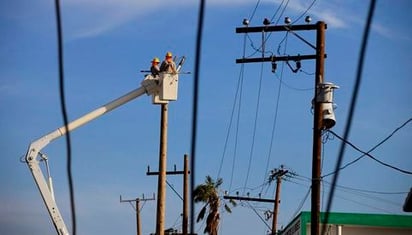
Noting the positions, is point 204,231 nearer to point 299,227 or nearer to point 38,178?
point 299,227

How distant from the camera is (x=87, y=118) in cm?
2908

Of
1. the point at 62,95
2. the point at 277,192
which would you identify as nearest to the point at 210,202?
the point at 277,192

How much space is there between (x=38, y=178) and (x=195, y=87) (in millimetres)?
20209

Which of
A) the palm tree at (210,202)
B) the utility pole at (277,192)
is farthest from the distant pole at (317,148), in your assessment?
the palm tree at (210,202)

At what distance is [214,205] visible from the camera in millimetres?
56312

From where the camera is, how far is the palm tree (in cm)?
5541

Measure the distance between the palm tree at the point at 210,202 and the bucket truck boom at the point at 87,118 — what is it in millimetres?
26021

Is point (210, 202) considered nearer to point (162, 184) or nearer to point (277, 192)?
point (277, 192)

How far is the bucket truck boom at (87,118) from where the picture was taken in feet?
88.5

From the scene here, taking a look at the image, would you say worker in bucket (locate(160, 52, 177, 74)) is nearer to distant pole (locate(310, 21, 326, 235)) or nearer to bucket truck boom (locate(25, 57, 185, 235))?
bucket truck boom (locate(25, 57, 185, 235))

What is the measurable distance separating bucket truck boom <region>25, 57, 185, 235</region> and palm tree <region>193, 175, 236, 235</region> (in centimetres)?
2602

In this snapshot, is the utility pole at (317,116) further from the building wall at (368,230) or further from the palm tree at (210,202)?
the palm tree at (210,202)

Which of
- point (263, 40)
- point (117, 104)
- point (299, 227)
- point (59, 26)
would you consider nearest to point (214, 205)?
point (299, 227)

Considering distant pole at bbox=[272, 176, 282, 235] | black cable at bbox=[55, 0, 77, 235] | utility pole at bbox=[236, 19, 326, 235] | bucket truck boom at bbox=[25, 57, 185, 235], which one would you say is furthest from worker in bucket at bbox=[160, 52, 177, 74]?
distant pole at bbox=[272, 176, 282, 235]
